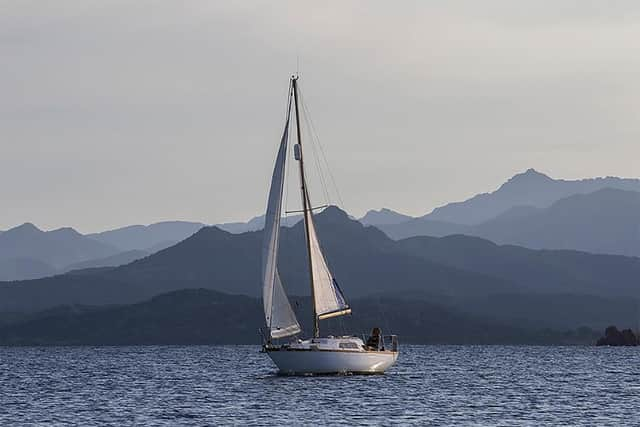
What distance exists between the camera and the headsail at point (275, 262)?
360ft

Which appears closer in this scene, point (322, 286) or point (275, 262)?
point (275, 262)

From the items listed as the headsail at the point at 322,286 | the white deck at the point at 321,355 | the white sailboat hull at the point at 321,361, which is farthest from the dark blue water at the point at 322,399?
the headsail at the point at 322,286

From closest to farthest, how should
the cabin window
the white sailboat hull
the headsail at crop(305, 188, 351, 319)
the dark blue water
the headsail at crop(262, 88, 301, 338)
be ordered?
the dark blue water
the headsail at crop(262, 88, 301, 338)
the white sailboat hull
the cabin window
the headsail at crop(305, 188, 351, 319)

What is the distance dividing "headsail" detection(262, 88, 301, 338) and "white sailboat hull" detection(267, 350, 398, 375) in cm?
226

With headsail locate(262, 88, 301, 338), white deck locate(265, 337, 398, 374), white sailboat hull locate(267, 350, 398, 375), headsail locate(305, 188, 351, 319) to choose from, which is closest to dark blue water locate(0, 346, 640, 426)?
white sailboat hull locate(267, 350, 398, 375)

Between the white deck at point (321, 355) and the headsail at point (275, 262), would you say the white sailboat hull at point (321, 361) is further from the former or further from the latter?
the headsail at point (275, 262)

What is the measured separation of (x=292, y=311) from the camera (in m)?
111

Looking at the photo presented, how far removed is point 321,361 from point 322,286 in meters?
6.67

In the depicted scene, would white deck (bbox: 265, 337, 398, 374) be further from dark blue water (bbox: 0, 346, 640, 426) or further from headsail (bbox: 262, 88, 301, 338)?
headsail (bbox: 262, 88, 301, 338)

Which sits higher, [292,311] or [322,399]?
[292,311]

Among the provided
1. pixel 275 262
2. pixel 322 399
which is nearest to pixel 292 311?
pixel 275 262

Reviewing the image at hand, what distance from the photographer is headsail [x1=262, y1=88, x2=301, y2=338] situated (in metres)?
110

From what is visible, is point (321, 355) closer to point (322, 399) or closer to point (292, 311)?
point (292, 311)

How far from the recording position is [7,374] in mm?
164875
